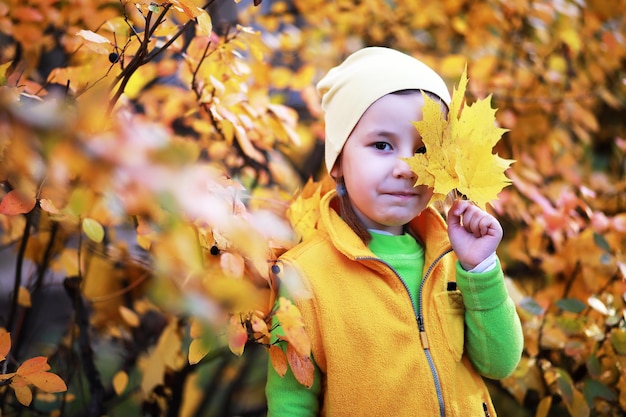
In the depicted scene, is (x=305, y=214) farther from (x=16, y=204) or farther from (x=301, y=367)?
(x=16, y=204)

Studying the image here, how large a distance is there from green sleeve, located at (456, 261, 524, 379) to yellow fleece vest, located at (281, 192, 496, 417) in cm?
4

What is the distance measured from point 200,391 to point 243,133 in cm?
143

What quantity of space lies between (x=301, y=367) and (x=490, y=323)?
17.5 inches

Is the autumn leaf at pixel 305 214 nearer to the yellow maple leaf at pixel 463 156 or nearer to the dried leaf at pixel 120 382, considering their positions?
the yellow maple leaf at pixel 463 156

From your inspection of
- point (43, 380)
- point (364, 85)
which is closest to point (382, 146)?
point (364, 85)

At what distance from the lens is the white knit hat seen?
136 cm

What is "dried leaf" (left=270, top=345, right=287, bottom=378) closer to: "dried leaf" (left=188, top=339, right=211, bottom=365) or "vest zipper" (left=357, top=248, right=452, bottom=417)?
"dried leaf" (left=188, top=339, right=211, bottom=365)

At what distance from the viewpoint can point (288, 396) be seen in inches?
53.9

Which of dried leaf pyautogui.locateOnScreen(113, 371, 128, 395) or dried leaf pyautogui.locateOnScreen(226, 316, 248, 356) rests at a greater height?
dried leaf pyautogui.locateOnScreen(226, 316, 248, 356)

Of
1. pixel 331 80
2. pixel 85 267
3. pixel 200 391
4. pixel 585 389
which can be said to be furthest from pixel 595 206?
pixel 85 267

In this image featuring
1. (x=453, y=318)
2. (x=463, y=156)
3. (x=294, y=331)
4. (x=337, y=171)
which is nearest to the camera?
(x=294, y=331)

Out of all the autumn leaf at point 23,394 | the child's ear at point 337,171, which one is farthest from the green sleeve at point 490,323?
the autumn leaf at point 23,394

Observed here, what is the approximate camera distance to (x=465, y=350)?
1.45 metres

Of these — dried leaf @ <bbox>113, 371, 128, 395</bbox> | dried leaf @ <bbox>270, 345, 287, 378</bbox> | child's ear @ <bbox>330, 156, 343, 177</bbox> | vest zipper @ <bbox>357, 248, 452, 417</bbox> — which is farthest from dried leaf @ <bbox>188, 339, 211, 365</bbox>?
dried leaf @ <bbox>113, 371, 128, 395</bbox>
